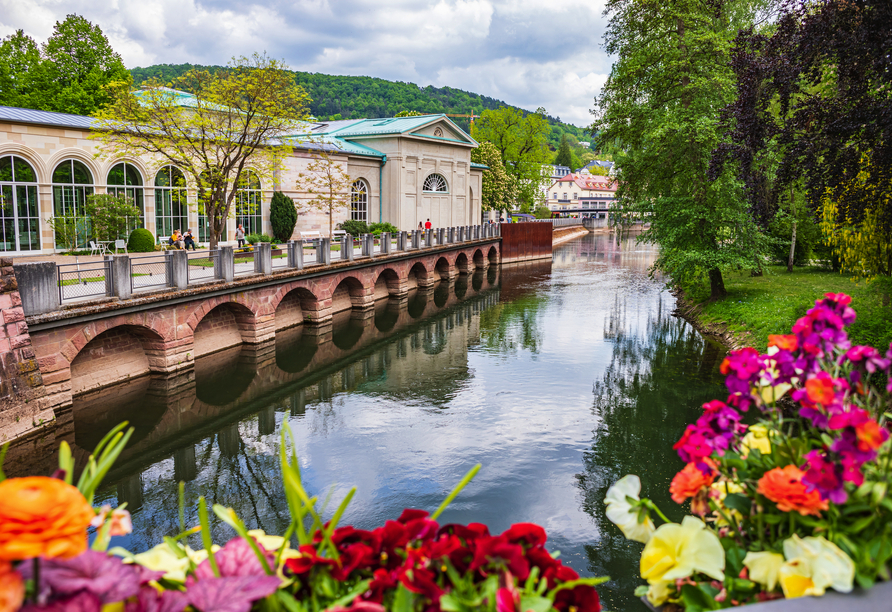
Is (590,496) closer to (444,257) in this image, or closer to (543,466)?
(543,466)

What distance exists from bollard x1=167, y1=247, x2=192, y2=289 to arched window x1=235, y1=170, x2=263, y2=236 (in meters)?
18.5

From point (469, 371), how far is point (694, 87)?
42.6 feet

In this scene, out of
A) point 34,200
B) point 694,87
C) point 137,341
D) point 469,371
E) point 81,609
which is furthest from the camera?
point 34,200

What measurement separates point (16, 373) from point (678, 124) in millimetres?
20313

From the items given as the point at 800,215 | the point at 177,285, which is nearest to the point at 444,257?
the point at 800,215

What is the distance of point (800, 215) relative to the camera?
30297mm

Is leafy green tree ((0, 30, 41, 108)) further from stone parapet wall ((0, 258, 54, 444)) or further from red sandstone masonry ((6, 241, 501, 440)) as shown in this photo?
stone parapet wall ((0, 258, 54, 444))

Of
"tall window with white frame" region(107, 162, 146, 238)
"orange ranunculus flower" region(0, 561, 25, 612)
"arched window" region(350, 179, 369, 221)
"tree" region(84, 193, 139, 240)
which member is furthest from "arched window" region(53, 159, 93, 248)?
"orange ranunculus flower" region(0, 561, 25, 612)

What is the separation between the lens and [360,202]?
1845 inches

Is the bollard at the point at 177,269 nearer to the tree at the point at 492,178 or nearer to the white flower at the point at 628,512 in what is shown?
the white flower at the point at 628,512

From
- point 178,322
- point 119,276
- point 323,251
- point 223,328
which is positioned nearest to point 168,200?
point 323,251

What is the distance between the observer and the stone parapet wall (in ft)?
39.8

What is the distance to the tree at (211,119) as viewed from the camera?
24844 mm

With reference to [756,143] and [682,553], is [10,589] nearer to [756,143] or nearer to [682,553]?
[682,553]
